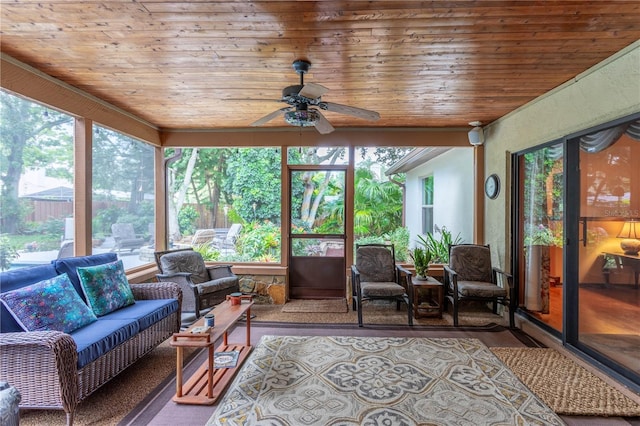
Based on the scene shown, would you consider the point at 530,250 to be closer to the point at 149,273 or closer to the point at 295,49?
the point at 295,49

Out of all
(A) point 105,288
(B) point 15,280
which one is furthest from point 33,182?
(A) point 105,288

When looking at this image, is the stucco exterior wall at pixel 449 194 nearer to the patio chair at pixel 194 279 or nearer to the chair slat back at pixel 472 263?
the chair slat back at pixel 472 263

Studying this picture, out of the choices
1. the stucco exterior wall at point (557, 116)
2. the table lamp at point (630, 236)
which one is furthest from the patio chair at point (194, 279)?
the table lamp at point (630, 236)

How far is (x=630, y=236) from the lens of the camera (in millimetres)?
2637

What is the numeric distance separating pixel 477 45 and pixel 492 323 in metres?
3.27

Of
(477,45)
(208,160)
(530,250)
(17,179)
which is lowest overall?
(530,250)

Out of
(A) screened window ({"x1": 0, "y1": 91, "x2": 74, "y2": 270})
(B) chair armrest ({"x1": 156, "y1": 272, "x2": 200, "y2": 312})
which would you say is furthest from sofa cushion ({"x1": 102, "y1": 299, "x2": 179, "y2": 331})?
(A) screened window ({"x1": 0, "y1": 91, "x2": 74, "y2": 270})

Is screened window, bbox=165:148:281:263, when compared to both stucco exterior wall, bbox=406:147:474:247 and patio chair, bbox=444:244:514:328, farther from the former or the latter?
stucco exterior wall, bbox=406:147:474:247

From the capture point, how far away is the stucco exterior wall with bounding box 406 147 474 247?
5141 mm

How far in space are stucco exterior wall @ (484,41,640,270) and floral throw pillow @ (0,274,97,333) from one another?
4575 mm

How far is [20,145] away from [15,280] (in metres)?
1.31

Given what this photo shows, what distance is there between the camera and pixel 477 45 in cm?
237

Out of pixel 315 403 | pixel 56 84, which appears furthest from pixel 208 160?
pixel 315 403

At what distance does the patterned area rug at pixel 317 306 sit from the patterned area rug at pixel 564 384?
2009 millimetres
